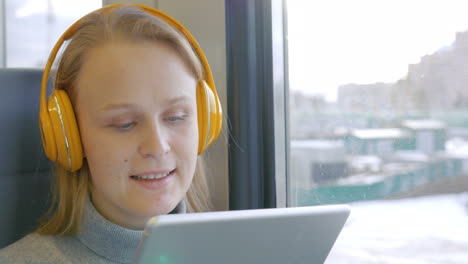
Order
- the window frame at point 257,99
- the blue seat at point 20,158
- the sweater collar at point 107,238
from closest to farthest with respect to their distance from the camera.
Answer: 1. the sweater collar at point 107,238
2. the blue seat at point 20,158
3. the window frame at point 257,99

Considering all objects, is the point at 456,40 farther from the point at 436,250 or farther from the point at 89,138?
the point at 89,138

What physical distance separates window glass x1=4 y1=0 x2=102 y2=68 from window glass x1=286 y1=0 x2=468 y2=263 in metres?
0.83

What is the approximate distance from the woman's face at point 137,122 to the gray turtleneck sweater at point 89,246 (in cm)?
7

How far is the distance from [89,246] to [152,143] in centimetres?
32

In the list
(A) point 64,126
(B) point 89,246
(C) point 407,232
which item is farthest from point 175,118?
(C) point 407,232

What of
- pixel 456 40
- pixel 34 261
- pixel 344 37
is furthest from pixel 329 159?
pixel 34 261

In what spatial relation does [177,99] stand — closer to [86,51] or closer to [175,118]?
[175,118]

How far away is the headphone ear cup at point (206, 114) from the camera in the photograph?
1.12 m

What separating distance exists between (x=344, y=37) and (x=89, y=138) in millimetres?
749

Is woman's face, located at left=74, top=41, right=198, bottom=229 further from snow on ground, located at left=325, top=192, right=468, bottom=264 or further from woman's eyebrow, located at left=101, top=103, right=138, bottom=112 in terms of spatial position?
snow on ground, located at left=325, top=192, right=468, bottom=264

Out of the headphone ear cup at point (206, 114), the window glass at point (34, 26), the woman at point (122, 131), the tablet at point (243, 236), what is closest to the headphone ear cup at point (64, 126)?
the woman at point (122, 131)

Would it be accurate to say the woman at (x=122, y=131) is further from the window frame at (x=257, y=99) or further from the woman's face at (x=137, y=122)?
the window frame at (x=257, y=99)

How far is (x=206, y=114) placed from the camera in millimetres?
1126

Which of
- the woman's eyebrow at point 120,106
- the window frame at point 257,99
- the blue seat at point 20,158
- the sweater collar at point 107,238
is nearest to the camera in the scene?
the woman's eyebrow at point 120,106
